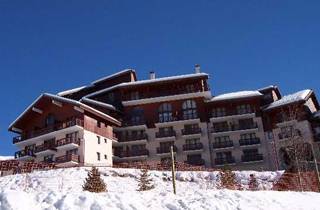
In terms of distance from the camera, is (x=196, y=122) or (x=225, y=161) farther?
(x=196, y=122)

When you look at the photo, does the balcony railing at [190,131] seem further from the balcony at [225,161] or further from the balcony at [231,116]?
the balcony at [225,161]

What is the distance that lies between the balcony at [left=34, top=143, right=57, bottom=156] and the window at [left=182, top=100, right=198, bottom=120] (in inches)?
666

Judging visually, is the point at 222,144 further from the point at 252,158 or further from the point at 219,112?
the point at 219,112

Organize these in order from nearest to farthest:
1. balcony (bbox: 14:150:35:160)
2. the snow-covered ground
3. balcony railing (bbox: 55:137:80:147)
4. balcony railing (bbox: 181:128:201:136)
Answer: the snow-covered ground → balcony railing (bbox: 55:137:80:147) → balcony (bbox: 14:150:35:160) → balcony railing (bbox: 181:128:201:136)

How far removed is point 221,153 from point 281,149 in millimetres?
7217

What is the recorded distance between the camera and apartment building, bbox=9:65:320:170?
48812 millimetres

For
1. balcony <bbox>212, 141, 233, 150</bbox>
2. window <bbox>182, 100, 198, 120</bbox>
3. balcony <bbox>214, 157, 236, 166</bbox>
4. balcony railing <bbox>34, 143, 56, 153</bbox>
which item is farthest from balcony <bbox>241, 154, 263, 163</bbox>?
balcony railing <bbox>34, 143, 56, 153</bbox>

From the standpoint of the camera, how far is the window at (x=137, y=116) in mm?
52013

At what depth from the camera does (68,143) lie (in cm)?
4284

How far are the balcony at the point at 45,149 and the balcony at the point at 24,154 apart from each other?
1008mm

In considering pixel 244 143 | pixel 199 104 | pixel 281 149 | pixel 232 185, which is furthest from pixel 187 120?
pixel 232 185

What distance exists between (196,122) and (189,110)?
6.30 ft

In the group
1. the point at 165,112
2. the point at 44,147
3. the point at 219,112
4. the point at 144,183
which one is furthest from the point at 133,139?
the point at 144,183

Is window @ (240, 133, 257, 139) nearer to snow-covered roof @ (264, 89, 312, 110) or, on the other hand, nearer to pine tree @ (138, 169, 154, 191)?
snow-covered roof @ (264, 89, 312, 110)
